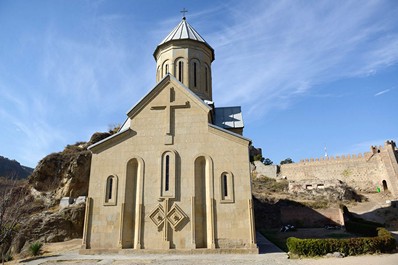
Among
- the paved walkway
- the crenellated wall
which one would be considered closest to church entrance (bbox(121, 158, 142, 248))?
the paved walkway

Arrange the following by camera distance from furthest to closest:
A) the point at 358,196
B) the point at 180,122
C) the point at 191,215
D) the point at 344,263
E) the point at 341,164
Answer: the point at 341,164 → the point at 358,196 → the point at 180,122 → the point at 191,215 → the point at 344,263

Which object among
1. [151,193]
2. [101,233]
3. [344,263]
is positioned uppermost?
[151,193]

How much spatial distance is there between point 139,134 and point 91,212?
12.7 feet

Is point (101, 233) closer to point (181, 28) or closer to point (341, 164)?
point (181, 28)

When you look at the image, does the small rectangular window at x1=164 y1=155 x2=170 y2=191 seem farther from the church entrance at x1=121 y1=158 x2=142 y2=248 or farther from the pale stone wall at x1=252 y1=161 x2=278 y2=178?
the pale stone wall at x1=252 y1=161 x2=278 y2=178

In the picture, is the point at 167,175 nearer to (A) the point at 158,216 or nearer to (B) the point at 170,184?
(B) the point at 170,184

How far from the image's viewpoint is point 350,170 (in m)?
36.7

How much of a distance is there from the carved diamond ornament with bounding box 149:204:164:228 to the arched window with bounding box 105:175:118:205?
1765 mm

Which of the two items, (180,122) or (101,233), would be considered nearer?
(101,233)

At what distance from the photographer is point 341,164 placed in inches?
1478

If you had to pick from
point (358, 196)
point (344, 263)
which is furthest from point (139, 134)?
point (358, 196)

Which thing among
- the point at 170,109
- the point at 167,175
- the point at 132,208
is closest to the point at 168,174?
the point at 167,175

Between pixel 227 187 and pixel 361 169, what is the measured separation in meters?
31.9

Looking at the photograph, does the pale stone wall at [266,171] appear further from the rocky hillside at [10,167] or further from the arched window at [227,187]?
the rocky hillside at [10,167]
